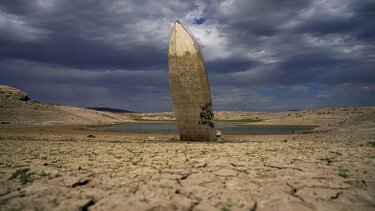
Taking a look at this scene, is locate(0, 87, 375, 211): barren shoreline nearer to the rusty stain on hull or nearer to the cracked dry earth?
the cracked dry earth

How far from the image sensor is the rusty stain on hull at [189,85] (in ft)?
55.4

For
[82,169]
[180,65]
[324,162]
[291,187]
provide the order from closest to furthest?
[291,187], [82,169], [324,162], [180,65]

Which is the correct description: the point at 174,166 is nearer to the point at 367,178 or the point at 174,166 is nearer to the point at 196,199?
the point at 196,199

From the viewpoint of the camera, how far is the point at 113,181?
268 inches

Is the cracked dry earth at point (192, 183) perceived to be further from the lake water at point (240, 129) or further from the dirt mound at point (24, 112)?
the dirt mound at point (24, 112)

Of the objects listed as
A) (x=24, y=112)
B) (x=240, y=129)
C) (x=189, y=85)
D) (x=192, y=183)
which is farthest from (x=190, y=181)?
(x=24, y=112)

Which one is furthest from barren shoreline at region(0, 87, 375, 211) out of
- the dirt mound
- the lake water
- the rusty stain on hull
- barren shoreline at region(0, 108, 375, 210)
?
the dirt mound

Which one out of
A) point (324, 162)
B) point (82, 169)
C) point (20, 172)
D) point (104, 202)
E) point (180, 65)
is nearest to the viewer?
point (104, 202)

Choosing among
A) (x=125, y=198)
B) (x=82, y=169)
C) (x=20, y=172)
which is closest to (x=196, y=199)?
(x=125, y=198)

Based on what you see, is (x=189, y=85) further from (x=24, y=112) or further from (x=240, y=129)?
(x=24, y=112)

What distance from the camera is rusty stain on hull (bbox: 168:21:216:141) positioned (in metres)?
16.9

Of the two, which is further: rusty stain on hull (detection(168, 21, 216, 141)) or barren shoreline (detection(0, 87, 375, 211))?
rusty stain on hull (detection(168, 21, 216, 141))

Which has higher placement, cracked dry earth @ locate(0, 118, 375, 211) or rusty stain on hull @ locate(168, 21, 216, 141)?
rusty stain on hull @ locate(168, 21, 216, 141)

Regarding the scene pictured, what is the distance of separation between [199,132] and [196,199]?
11.7 metres
